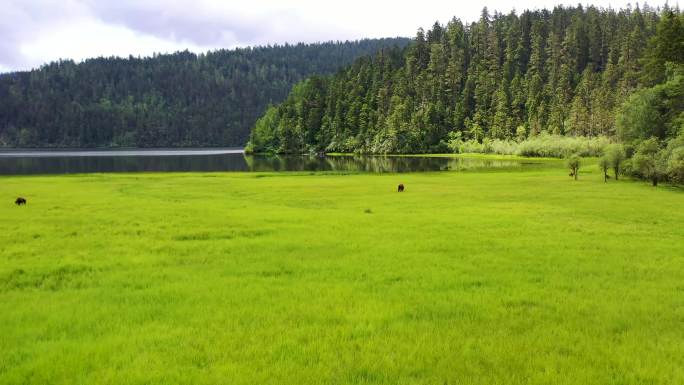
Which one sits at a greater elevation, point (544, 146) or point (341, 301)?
point (544, 146)

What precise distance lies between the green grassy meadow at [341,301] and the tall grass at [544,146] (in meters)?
121

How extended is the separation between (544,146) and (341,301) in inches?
6178

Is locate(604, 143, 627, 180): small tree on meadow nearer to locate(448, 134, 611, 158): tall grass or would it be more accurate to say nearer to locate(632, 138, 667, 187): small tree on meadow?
locate(632, 138, 667, 187): small tree on meadow

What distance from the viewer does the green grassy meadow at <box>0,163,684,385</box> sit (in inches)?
392

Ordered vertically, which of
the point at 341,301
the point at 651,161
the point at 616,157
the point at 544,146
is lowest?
the point at 341,301

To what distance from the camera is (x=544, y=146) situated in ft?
514

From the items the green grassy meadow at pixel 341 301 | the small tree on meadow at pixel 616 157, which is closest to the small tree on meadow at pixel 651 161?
the small tree on meadow at pixel 616 157

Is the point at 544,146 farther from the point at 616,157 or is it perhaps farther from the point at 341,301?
the point at 341,301

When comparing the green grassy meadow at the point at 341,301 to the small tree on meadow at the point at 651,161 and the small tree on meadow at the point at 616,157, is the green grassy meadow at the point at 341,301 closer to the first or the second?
the small tree on meadow at the point at 651,161

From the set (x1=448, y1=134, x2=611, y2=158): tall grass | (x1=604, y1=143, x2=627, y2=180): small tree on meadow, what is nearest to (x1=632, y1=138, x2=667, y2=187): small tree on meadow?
(x1=604, y1=143, x2=627, y2=180): small tree on meadow

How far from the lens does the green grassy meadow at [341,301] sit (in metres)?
9.96

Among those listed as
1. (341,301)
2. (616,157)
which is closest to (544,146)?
(616,157)

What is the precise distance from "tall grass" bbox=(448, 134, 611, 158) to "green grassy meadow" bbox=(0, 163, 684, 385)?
398ft

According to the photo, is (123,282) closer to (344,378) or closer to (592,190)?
(344,378)
